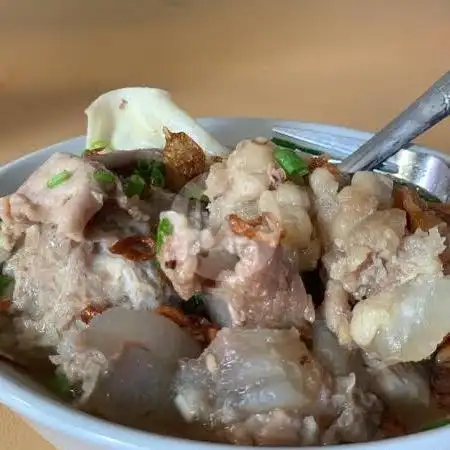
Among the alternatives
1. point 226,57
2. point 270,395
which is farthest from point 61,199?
point 226,57

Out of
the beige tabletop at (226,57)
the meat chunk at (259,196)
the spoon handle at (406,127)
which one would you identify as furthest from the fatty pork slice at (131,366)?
the beige tabletop at (226,57)

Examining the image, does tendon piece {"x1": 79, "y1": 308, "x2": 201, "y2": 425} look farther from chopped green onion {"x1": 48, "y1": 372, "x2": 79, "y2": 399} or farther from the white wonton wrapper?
the white wonton wrapper

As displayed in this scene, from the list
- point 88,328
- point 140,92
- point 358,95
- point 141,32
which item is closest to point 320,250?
point 88,328

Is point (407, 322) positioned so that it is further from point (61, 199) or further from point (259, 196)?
point (61, 199)

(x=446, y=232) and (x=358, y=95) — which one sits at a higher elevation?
(x=446, y=232)

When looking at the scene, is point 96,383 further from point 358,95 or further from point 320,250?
point 358,95

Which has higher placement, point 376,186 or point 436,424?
→ point 376,186

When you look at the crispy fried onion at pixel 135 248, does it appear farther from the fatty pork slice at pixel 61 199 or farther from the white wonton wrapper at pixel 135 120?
the white wonton wrapper at pixel 135 120
